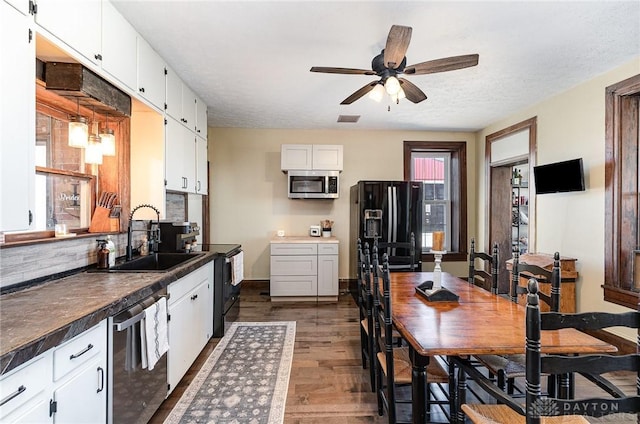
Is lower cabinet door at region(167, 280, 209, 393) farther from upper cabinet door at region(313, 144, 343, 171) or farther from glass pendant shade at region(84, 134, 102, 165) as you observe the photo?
upper cabinet door at region(313, 144, 343, 171)

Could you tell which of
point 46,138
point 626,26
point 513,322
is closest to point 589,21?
point 626,26

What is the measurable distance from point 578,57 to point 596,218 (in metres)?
1.59

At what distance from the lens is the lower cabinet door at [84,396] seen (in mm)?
1211

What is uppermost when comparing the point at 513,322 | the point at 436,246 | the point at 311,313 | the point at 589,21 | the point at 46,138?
the point at 589,21

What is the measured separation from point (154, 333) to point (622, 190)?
4.07m

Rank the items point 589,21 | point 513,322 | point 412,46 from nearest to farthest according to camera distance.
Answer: point 513,322 → point 589,21 → point 412,46

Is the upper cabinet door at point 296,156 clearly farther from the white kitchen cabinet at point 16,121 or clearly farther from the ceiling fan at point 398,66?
the white kitchen cabinet at point 16,121

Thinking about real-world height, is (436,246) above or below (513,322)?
above

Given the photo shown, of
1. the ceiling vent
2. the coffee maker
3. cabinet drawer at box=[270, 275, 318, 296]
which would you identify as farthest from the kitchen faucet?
the ceiling vent

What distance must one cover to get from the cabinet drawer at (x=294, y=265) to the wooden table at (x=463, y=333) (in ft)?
8.67

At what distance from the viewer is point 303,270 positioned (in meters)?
4.68

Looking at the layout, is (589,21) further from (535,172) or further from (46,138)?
(46,138)

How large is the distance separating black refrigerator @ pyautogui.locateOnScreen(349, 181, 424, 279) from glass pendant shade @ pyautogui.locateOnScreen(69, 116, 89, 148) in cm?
331

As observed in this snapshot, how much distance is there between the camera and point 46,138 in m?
2.02
